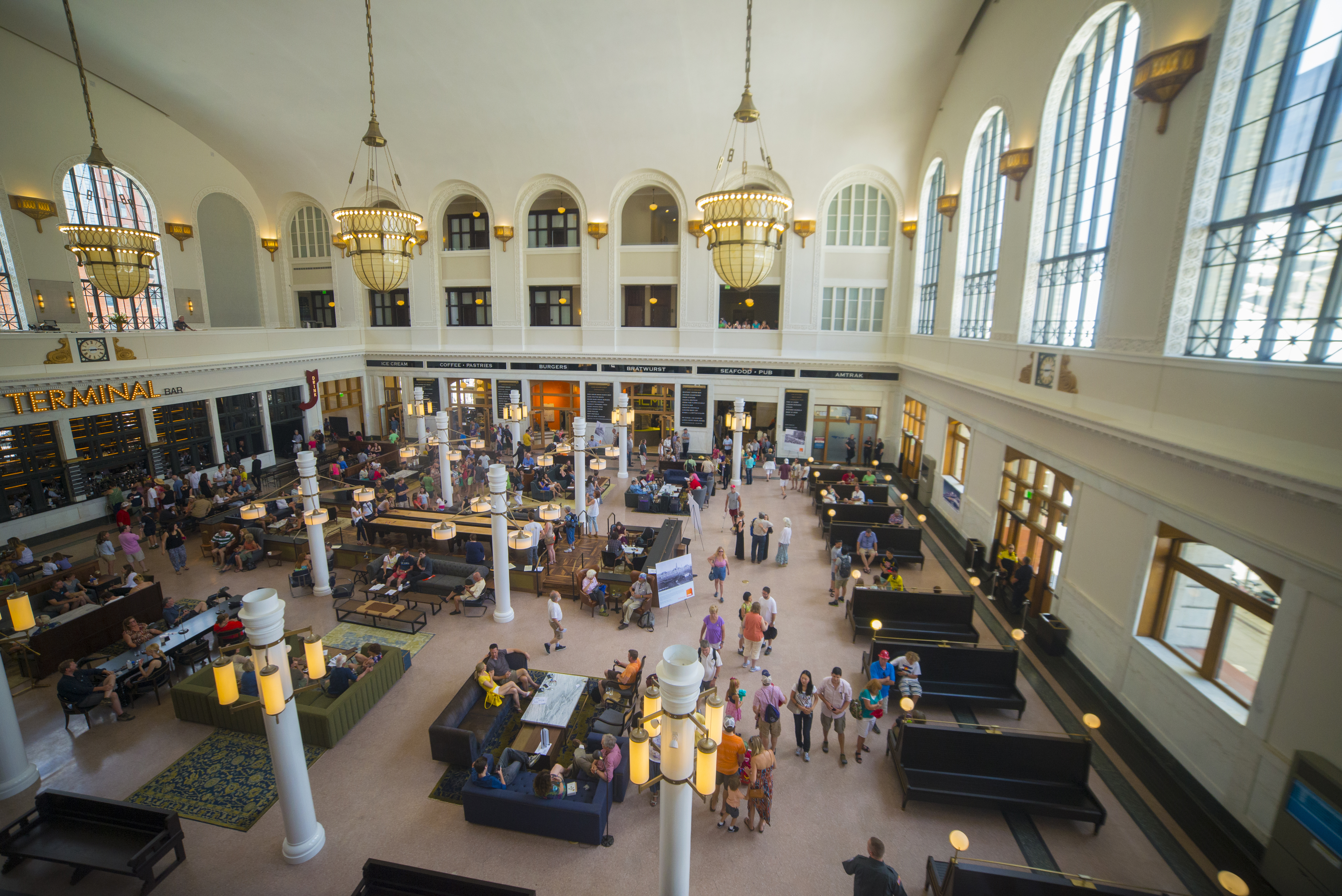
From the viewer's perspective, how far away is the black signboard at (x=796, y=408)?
66.1ft

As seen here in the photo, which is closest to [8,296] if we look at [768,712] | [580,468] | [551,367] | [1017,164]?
[551,367]

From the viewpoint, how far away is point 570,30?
1468 cm

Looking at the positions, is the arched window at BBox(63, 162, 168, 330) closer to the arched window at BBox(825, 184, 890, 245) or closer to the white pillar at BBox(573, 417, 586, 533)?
the white pillar at BBox(573, 417, 586, 533)

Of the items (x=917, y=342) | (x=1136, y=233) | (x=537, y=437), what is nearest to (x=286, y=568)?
(x=537, y=437)

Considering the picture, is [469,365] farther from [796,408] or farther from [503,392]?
[796,408]

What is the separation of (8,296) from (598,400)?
50.9 feet

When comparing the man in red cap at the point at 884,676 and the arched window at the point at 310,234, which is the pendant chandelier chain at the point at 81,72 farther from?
the man in red cap at the point at 884,676

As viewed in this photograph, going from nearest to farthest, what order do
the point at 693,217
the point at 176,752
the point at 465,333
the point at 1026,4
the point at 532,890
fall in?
the point at 532,890, the point at 176,752, the point at 1026,4, the point at 693,217, the point at 465,333

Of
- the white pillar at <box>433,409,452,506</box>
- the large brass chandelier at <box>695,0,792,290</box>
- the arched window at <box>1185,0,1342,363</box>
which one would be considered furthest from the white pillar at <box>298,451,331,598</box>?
the arched window at <box>1185,0,1342,363</box>

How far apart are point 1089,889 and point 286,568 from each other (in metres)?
13.9

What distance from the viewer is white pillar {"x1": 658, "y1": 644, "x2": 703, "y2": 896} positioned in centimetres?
331

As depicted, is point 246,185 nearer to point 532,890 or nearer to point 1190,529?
point 532,890

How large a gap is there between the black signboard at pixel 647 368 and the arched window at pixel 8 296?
1519cm

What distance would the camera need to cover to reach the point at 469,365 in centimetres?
2202
